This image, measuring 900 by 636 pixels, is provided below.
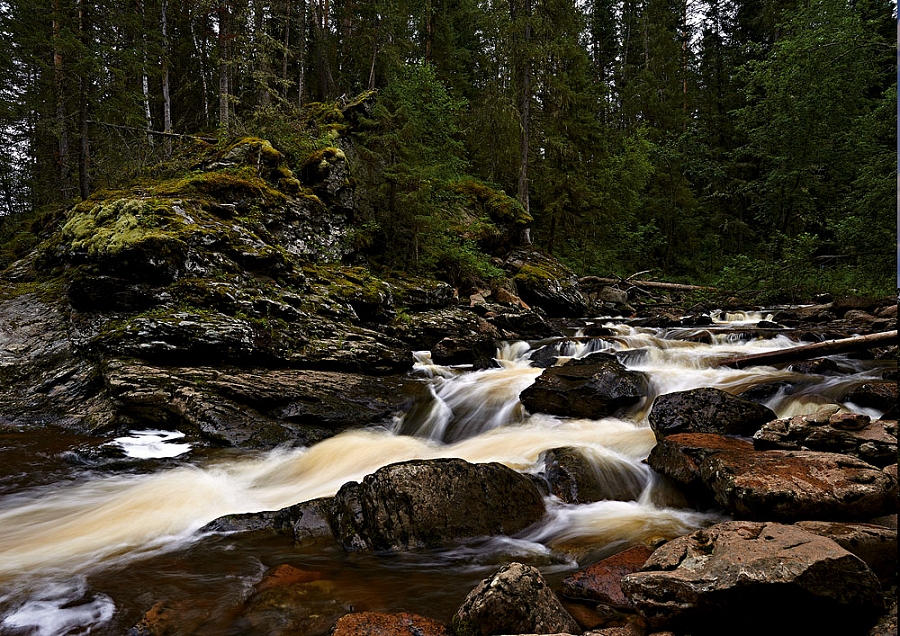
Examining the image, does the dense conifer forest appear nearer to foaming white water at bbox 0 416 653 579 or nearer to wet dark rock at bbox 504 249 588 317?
wet dark rock at bbox 504 249 588 317

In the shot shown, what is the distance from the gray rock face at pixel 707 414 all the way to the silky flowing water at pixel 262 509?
370mm

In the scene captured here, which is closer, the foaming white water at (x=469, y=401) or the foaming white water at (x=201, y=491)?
the foaming white water at (x=201, y=491)

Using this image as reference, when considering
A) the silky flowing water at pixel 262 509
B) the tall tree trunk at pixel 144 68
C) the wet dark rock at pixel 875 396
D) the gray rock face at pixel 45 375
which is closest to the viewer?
the silky flowing water at pixel 262 509

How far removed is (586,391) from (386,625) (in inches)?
209

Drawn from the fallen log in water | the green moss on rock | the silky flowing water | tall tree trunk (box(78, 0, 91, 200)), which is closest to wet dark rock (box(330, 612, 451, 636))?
the silky flowing water

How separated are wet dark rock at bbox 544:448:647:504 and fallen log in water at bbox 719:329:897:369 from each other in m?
3.97

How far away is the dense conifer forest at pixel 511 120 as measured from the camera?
13.5 m

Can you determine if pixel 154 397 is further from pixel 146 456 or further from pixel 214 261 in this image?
pixel 214 261

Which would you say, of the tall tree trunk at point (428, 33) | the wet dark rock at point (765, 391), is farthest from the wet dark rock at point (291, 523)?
the tall tree trunk at point (428, 33)

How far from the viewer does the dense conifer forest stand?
13.5m

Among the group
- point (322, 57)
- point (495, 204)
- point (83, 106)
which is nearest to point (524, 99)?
point (495, 204)

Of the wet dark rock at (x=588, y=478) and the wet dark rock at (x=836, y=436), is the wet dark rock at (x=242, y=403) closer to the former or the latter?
the wet dark rock at (x=588, y=478)

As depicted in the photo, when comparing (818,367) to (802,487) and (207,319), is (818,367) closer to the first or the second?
(802,487)

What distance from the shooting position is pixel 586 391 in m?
7.50
